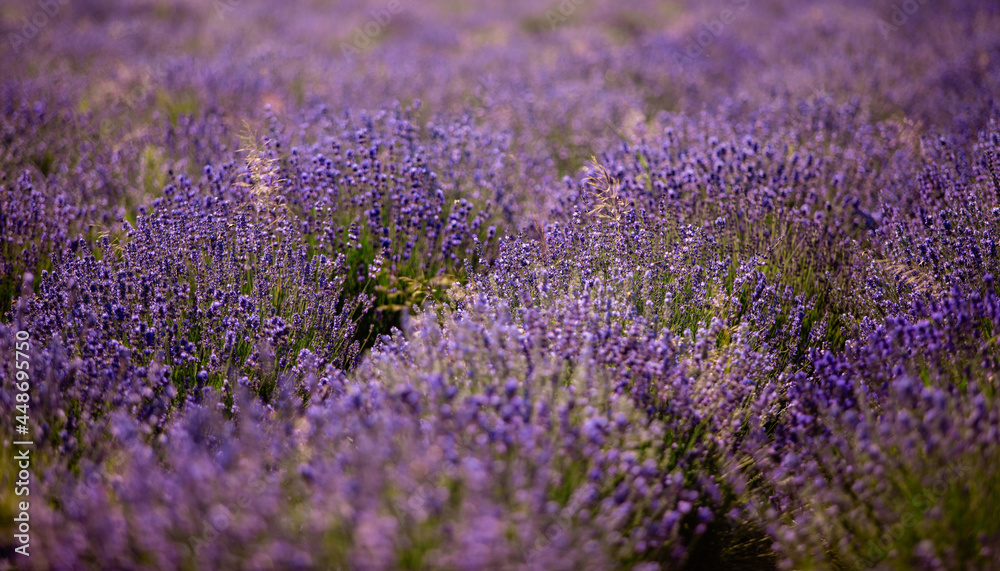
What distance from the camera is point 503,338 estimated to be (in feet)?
7.14

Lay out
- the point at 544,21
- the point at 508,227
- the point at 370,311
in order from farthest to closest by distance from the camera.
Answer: the point at 544,21 < the point at 508,227 < the point at 370,311

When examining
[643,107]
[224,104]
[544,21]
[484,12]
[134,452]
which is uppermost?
[484,12]

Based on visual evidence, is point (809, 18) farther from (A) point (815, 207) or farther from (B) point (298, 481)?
(B) point (298, 481)

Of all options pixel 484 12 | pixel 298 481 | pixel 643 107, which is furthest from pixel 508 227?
pixel 484 12

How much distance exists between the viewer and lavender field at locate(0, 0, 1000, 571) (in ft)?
4.98

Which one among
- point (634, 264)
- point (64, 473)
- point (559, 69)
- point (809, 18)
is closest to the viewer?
point (64, 473)

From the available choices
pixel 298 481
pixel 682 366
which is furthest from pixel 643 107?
pixel 298 481

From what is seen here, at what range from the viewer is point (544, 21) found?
1108cm

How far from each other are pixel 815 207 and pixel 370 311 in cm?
260

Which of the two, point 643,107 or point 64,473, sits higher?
point 643,107

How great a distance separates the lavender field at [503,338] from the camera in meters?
1.52

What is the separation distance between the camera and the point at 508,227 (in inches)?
139

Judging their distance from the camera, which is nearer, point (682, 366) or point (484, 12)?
point (682, 366)

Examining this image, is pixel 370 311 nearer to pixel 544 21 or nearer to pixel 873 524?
pixel 873 524
